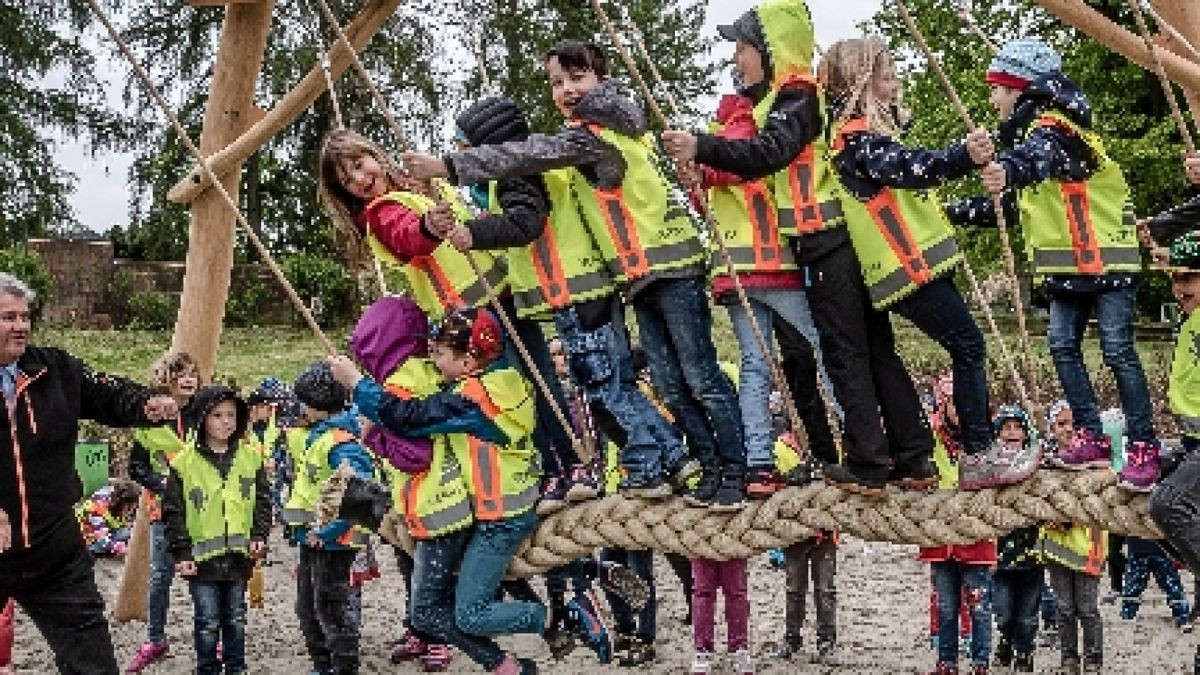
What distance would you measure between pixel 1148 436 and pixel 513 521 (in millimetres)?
1997

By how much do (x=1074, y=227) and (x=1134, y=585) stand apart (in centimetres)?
406

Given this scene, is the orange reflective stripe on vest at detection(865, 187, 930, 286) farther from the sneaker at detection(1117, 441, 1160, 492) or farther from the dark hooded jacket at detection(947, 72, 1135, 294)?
the sneaker at detection(1117, 441, 1160, 492)

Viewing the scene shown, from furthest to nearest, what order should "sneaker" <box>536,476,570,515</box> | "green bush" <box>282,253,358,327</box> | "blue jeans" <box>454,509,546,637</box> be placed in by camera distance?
"green bush" <box>282,253,358,327</box> < "sneaker" <box>536,476,570,515</box> < "blue jeans" <box>454,509,546,637</box>

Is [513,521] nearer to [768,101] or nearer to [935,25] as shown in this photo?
[768,101]

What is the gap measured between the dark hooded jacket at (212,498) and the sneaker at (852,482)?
276cm

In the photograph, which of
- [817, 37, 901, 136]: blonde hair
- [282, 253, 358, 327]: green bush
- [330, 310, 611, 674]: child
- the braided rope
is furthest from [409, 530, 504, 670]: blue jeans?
[282, 253, 358, 327]: green bush

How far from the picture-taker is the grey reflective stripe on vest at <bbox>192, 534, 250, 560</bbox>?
20.2 feet

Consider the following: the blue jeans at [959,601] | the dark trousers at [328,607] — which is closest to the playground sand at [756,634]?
the dark trousers at [328,607]

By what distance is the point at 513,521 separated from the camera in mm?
4793

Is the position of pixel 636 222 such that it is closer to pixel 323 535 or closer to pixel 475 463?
pixel 475 463

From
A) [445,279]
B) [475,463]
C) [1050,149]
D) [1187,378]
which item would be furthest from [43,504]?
[1187,378]

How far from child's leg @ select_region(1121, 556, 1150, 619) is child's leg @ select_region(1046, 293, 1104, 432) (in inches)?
137

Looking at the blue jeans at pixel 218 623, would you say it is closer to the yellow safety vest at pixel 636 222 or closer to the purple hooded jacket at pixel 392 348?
the purple hooded jacket at pixel 392 348

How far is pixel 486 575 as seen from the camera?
4.80 meters
